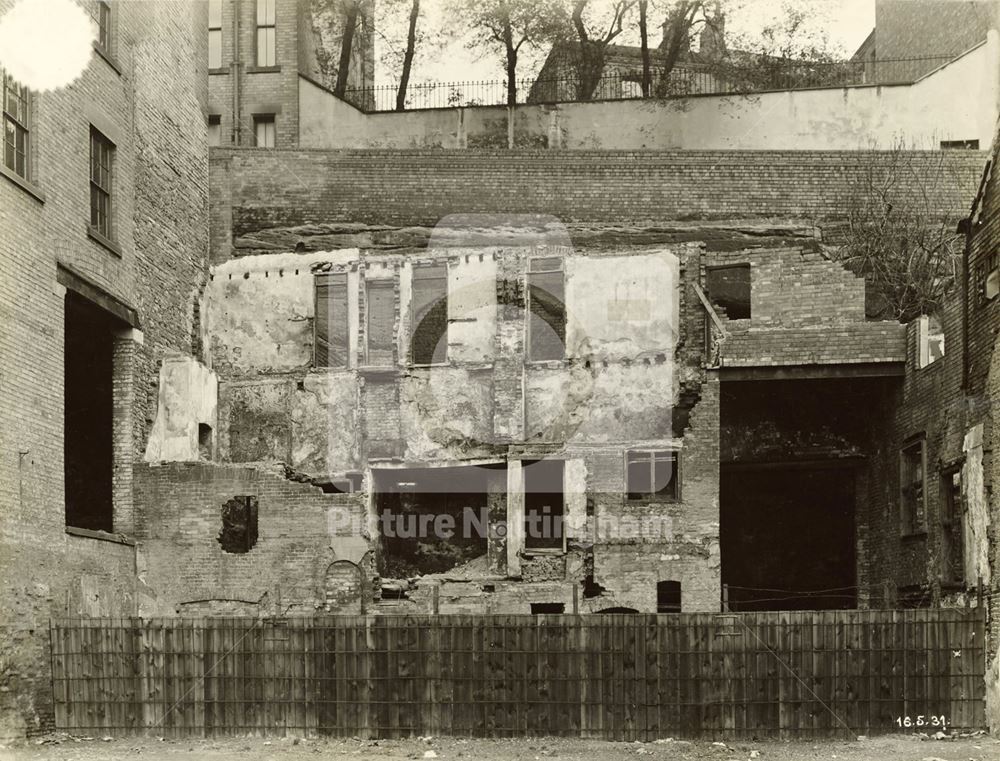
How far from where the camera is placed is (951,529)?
21.1 m

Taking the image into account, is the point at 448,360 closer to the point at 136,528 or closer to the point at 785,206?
the point at 136,528

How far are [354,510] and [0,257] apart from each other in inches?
339

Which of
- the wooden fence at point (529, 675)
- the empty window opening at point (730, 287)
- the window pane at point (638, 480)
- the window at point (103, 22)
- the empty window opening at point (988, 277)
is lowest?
the wooden fence at point (529, 675)

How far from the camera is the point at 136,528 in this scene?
22.5 meters

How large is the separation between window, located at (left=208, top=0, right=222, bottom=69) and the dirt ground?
22.2 meters

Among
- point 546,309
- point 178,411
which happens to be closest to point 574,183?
point 546,309

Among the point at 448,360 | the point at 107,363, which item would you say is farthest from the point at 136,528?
the point at 448,360

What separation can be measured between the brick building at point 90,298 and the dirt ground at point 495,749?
3.73 feet

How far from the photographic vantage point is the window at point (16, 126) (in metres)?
17.6

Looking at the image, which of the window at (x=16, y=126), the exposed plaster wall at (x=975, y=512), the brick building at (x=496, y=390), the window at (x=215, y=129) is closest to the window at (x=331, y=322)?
the brick building at (x=496, y=390)

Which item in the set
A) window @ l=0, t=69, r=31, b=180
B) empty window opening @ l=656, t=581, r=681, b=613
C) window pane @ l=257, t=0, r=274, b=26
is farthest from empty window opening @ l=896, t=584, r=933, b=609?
window pane @ l=257, t=0, r=274, b=26

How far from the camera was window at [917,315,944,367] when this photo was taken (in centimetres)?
2239

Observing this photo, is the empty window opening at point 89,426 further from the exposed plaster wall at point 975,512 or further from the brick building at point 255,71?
the exposed plaster wall at point 975,512

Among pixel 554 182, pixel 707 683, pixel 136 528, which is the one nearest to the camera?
pixel 707 683
